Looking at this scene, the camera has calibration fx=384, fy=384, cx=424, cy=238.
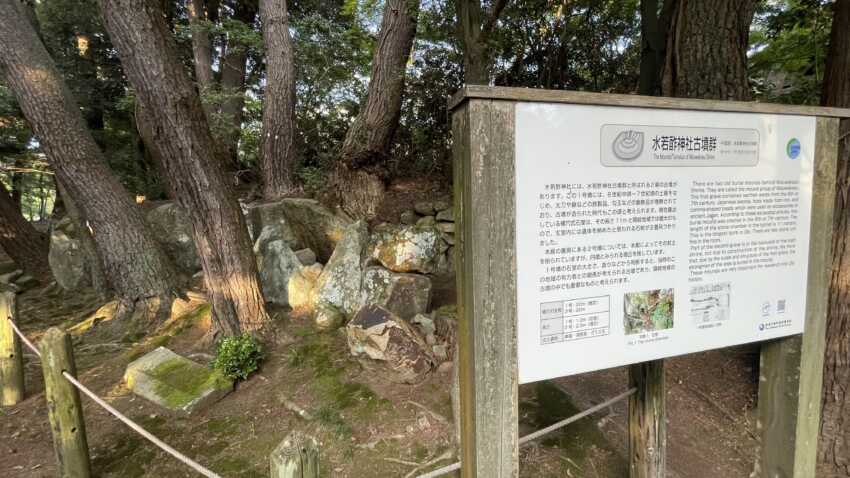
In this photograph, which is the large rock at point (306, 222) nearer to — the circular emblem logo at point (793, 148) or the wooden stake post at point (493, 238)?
the wooden stake post at point (493, 238)

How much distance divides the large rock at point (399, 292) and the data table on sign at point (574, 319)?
2665 mm

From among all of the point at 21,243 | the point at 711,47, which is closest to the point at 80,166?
the point at 21,243

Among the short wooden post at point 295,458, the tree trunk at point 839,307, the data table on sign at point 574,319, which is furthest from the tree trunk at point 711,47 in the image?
the short wooden post at point 295,458

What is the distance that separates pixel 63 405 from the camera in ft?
8.29

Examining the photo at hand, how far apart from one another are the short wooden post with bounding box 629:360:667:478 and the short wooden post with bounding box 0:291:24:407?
16.8 ft

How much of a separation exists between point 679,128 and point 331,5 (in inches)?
370

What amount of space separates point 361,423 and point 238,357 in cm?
145

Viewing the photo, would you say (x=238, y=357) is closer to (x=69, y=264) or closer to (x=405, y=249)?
(x=405, y=249)

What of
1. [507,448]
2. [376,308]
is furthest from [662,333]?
[376,308]

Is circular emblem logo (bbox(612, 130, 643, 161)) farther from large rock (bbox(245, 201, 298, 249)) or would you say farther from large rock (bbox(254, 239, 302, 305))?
large rock (bbox(245, 201, 298, 249))

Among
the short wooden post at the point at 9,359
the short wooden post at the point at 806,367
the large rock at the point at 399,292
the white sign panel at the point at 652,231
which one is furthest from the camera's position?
the large rock at the point at 399,292

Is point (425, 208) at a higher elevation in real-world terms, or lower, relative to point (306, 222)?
higher

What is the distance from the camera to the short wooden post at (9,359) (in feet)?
11.4

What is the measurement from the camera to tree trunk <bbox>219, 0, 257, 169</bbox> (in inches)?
266
